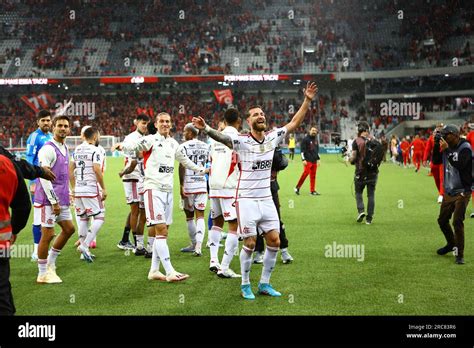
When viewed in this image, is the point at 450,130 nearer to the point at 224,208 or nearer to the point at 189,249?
the point at 224,208

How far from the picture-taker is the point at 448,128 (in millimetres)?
9484

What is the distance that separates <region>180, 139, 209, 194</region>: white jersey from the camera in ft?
34.6

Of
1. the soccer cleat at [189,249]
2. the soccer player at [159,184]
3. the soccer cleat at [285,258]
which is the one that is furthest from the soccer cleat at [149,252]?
the soccer cleat at [285,258]

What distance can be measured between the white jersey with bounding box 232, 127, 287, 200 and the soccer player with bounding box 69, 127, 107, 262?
151 inches

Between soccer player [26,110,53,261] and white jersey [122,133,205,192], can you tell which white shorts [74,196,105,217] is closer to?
soccer player [26,110,53,261]

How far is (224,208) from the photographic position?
914 centimetres

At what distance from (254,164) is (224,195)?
1919 millimetres

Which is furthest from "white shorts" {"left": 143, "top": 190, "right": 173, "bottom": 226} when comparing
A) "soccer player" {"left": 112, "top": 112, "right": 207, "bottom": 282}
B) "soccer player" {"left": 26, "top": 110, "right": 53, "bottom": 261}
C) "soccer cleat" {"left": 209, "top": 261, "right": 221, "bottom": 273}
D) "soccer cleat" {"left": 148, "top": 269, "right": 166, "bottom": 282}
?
"soccer player" {"left": 26, "top": 110, "right": 53, "bottom": 261}

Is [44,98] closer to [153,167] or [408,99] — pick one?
[408,99]

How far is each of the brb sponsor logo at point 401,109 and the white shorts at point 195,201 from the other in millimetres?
47876

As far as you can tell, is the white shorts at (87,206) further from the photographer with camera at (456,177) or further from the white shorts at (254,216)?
the photographer with camera at (456,177)

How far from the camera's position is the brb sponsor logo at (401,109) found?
56.4 metres

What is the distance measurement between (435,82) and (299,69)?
44.7 feet
